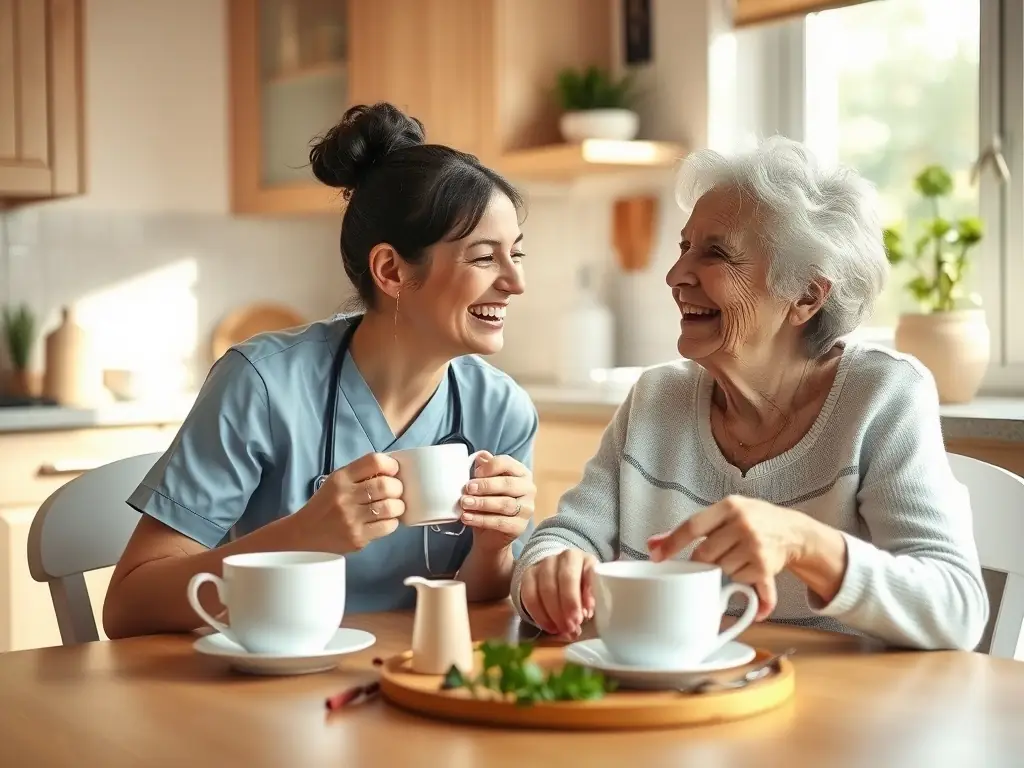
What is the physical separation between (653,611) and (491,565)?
22.5 inches

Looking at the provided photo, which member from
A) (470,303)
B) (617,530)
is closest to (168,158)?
(470,303)

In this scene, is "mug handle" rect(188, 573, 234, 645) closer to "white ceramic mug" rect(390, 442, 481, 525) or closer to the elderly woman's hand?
"white ceramic mug" rect(390, 442, 481, 525)

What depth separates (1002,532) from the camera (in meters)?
1.58

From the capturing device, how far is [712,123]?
321 centimetres

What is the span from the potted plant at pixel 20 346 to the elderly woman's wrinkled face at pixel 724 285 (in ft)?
8.30

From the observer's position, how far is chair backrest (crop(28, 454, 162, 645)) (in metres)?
1.62

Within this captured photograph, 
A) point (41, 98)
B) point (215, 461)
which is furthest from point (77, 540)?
point (41, 98)

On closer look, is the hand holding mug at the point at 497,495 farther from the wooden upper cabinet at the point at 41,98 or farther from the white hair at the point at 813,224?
the wooden upper cabinet at the point at 41,98

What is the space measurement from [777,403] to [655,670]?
677mm

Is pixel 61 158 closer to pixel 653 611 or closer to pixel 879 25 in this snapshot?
pixel 879 25

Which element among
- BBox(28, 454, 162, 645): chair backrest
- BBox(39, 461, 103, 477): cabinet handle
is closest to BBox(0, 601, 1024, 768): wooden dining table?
BBox(28, 454, 162, 645): chair backrest

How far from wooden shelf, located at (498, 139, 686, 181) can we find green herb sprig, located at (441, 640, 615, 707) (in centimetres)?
219

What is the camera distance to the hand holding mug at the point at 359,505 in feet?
4.54

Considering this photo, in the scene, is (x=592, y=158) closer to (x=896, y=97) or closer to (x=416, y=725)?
(x=896, y=97)
